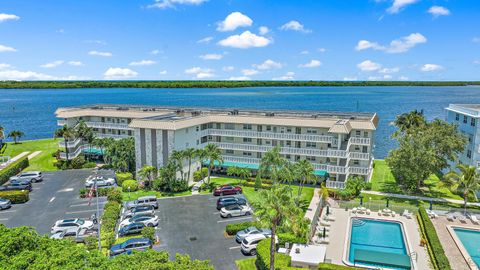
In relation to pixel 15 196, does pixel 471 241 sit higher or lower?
lower

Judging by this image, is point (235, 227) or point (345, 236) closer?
point (235, 227)

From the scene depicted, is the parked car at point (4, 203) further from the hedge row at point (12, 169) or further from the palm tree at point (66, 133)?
the palm tree at point (66, 133)

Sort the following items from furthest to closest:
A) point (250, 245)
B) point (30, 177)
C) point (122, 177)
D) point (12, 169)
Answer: point (12, 169)
point (30, 177)
point (122, 177)
point (250, 245)

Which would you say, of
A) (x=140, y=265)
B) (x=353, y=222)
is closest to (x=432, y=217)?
(x=353, y=222)

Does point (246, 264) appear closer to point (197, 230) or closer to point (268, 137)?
point (197, 230)

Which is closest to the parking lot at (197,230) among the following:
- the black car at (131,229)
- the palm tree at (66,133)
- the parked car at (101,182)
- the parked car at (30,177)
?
the black car at (131,229)

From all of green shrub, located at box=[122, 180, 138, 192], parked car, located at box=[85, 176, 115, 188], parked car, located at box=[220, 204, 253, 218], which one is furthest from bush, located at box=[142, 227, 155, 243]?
parked car, located at box=[85, 176, 115, 188]

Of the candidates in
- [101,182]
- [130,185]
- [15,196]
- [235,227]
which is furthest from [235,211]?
[15,196]
